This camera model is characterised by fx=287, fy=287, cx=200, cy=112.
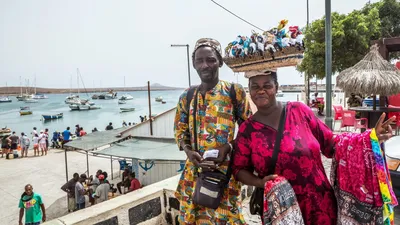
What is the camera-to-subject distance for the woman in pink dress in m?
1.73

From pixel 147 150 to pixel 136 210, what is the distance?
657cm

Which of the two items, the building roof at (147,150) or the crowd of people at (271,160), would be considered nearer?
the crowd of people at (271,160)

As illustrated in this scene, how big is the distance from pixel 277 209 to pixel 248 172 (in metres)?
0.30

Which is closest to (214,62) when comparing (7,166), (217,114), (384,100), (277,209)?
(217,114)

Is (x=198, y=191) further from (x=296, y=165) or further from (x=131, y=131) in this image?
(x=131, y=131)

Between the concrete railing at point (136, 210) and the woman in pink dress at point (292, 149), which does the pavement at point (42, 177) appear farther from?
the woman in pink dress at point (292, 149)

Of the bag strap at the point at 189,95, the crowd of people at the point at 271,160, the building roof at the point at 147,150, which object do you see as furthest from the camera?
the building roof at the point at 147,150

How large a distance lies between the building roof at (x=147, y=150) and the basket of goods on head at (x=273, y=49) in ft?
20.4

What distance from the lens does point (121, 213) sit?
9.69 feet

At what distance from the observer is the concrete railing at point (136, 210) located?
2.75 metres

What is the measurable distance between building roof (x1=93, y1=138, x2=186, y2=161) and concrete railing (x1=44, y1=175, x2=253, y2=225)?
4433 mm

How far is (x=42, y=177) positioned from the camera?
15.3m

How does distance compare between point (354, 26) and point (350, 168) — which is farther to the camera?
point (354, 26)

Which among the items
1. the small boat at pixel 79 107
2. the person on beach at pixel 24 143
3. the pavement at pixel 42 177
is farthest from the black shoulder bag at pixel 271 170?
the small boat at pixel 79 107
